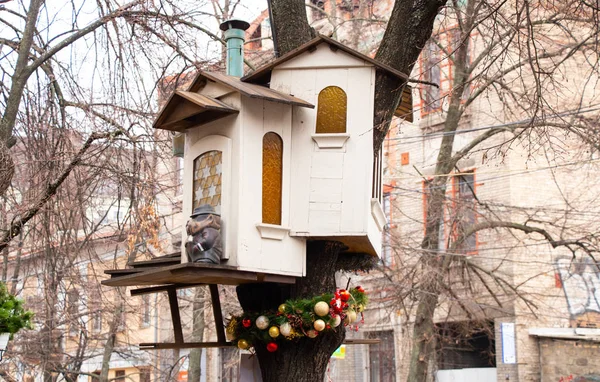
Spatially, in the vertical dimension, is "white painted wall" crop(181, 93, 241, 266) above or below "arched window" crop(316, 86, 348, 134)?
below

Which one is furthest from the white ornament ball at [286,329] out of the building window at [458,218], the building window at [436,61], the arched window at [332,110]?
the building window at [458,218]

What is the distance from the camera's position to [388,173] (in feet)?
65.5

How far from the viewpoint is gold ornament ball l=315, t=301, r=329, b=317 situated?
6.33 metres

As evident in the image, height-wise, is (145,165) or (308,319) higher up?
(145,165)

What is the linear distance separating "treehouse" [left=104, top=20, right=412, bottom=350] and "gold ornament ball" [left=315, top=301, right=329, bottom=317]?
26cm

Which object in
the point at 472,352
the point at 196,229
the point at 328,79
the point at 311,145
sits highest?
the point at 328,79

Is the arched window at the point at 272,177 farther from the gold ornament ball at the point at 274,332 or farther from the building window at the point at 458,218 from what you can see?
the building window at the point at 458,218

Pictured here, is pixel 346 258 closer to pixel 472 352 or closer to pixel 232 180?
pixel 232 180

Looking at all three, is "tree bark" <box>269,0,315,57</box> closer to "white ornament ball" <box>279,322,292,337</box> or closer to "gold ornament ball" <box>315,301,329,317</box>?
"gold ornament ball" <box>315,301,329,317</box>

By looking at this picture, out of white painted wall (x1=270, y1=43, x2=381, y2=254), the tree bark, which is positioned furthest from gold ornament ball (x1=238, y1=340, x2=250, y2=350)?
the tree bark

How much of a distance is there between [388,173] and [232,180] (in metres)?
13.9

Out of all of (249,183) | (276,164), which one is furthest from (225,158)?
(276,164)

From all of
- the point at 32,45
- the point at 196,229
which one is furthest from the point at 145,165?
the point at 196,229

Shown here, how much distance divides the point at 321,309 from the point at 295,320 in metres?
0.20
